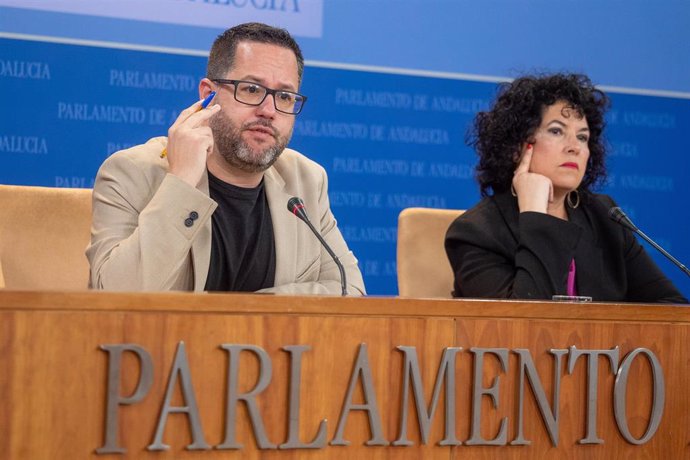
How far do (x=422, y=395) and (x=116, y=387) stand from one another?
54cm

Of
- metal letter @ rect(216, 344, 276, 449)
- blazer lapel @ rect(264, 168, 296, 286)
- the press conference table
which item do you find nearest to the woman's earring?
blazer lapel @ rect(264, 168, 296, 286)

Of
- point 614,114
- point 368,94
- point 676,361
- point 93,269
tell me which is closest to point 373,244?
point 368,94

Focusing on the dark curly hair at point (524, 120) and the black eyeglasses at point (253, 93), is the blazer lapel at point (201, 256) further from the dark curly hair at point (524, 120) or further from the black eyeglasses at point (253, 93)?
the dark curly hair at point (524, 120)

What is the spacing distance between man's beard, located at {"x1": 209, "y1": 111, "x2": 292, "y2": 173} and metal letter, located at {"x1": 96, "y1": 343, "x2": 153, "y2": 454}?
107 cm

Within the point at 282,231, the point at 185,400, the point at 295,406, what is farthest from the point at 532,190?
the point at 185,400

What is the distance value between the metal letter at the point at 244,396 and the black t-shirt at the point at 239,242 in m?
0.89

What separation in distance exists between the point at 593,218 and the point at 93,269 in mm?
1677

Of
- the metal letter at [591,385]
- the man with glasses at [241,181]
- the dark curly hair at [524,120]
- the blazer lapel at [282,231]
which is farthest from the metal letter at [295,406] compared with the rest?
the dark curly hair at [524,120]

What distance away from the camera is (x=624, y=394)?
1.93 metres

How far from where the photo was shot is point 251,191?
2674 millimetres

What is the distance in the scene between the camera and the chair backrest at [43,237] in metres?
2.76

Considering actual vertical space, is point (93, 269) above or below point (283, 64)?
below

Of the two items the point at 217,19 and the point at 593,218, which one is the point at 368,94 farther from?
the point at 593,218

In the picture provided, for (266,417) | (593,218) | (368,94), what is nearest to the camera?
(266,417)
